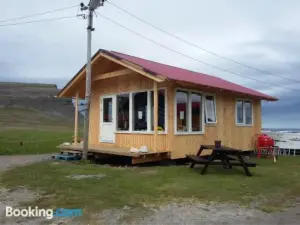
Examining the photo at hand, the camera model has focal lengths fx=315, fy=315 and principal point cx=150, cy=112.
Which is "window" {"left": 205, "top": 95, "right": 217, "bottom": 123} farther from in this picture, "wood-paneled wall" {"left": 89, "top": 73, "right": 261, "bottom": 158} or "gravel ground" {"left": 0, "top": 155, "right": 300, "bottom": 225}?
"gravel ground" {"left": 0, "top": 155, "right": 300, "bottom": 225}

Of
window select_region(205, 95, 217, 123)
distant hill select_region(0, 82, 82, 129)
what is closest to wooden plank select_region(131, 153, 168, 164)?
window select_region(205, 95, 217, 123)

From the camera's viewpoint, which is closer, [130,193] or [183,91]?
[130,193]

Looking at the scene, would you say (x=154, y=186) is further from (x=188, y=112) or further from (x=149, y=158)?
(x=188, y=112)

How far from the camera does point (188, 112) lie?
34.7 ft

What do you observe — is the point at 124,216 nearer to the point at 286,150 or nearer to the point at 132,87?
the point at 132,87

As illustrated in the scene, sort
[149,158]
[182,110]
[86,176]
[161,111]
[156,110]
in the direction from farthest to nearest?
1. [182,110]
2. [161,111]
3. [149,158]
4. [156,110]
5. [86,176]

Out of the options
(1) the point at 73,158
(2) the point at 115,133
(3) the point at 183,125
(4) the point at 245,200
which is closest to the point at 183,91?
(3) the point at 183,125

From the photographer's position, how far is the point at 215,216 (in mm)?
4488

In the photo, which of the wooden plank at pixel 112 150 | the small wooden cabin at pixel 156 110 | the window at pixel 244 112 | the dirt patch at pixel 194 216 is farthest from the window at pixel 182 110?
the dirt patch at pixel 194 216

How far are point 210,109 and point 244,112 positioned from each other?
273 cm

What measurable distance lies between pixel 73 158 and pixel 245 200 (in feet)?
24.7

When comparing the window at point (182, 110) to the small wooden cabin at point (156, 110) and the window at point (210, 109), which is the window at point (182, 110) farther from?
the window at point (210, 109)

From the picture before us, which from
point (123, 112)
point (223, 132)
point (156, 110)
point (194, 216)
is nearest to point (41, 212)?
point (194, 216)

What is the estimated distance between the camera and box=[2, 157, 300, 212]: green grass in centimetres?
533
